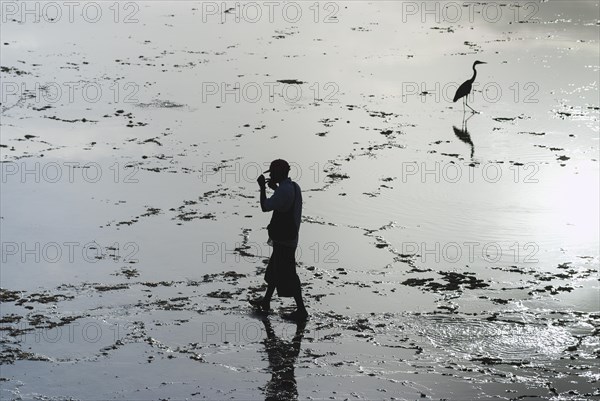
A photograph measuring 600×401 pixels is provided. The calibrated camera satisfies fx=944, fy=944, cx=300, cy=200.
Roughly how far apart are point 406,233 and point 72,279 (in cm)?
456

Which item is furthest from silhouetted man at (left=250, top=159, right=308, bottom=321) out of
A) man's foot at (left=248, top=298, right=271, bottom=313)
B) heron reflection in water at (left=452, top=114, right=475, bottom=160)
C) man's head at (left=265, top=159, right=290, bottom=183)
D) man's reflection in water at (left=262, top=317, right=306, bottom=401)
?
heron reflection in water at (left=452, top=114, right=475, bottom=160)

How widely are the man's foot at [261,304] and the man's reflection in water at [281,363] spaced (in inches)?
5.8

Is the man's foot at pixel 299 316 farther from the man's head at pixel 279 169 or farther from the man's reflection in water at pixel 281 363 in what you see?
the man's head at pixel 279 169

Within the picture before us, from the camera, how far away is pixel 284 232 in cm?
1025

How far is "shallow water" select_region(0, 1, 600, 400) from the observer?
30.7 ft

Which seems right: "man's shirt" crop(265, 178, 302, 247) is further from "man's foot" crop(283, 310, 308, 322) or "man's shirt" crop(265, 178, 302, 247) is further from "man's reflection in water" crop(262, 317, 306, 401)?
"man's reflection in water" crop(262, 317, 306, 401)

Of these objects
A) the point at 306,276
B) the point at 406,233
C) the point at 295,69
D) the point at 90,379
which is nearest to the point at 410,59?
the point at 295,69

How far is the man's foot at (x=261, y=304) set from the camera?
34.3 feet

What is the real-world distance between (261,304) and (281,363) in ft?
4.54

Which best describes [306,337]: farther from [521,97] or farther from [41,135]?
[521,97]

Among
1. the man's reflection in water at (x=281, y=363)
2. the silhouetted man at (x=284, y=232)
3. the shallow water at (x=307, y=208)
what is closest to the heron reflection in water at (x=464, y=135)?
the shallow water at (x=307, y=208)

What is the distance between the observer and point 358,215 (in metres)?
13.6

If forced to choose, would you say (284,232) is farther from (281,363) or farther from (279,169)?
(281,363)

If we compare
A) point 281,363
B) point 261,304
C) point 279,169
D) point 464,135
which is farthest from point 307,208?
point 281,363
